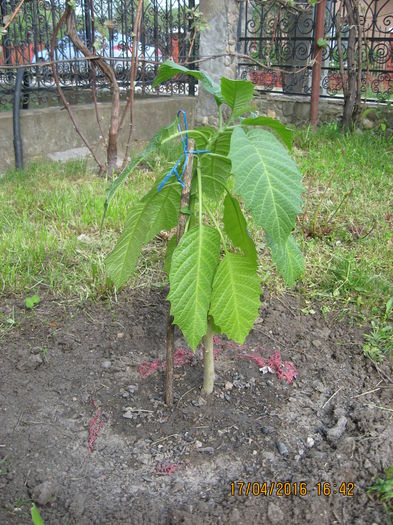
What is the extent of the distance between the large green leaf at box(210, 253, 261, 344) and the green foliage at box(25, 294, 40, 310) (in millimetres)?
1177

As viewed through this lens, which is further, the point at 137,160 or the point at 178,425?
the point at 178,425

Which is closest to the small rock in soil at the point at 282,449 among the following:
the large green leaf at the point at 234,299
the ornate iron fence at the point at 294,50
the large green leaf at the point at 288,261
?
the large green leaf at the point at 234,299

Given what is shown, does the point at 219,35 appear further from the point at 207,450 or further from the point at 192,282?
the point at 207,450

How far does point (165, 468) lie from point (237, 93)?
1.25m

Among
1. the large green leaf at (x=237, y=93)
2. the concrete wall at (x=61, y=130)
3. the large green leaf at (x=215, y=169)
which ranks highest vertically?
the large green leaf at (x=237, y=93)

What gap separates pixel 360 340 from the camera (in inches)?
99.8

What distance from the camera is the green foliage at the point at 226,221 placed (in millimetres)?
1496

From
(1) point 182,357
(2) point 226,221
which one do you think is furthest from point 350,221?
(2) point 226,221

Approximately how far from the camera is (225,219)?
6.37ft

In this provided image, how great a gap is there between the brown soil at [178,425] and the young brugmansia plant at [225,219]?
0.24 m

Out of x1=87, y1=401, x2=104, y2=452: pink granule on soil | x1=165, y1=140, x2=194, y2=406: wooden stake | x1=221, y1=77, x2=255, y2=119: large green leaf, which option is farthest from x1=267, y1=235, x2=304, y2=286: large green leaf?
x1=87, y1=401, x2=104, y2=452: pink granule on soil

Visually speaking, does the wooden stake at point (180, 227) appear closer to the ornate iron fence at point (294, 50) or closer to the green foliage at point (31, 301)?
the green foliage at point (31, 301)

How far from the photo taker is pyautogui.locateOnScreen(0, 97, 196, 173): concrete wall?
15.8 ft
